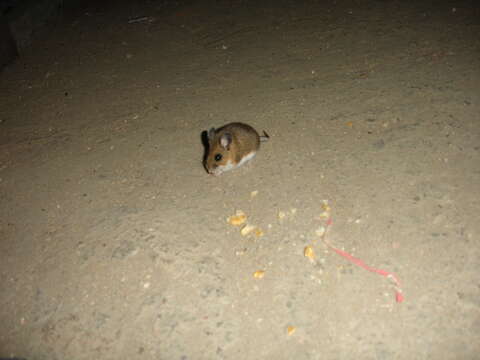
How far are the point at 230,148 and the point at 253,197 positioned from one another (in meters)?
0.50

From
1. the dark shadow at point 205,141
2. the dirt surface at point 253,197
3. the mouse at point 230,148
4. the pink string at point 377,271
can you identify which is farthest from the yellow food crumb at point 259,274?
the dark shadow at point 205,141

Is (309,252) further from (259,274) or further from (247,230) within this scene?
(247,230)

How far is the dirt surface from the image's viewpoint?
261 cm

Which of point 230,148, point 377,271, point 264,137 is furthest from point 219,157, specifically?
point 377,271

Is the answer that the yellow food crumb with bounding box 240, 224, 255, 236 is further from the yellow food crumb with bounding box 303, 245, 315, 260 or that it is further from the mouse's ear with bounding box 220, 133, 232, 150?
the mouse's ear with bounding box 220, 133, 232, 150

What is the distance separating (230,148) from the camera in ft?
11.2

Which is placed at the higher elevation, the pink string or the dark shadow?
the dark shadow

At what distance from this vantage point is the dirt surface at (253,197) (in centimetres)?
261

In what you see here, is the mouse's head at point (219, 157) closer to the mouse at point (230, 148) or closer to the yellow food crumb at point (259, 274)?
the mouse at point (230, 148)

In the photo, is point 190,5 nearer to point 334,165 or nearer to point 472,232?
point 334,165

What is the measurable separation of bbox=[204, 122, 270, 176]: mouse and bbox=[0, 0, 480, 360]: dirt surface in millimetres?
157

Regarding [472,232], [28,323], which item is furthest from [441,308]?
[28,323]

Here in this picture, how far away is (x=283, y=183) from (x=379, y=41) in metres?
3.04

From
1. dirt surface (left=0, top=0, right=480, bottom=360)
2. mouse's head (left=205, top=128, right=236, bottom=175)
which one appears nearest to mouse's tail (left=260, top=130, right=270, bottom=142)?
dirt surface (left=0, top=0, right=480, bottom=360)
